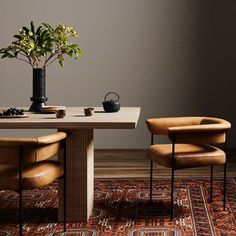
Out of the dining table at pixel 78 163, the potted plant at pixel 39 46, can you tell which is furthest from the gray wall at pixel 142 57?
the dining table at pixel 78 163

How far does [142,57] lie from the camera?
6.34 m

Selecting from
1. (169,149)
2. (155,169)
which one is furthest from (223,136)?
(155,169)

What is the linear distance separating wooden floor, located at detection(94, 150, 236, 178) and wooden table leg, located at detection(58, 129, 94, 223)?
144cm

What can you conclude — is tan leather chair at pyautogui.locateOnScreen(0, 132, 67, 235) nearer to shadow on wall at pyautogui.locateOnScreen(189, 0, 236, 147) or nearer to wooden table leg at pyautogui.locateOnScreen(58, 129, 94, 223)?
wooden table leg at pyautogui.locateOnScreen(58, 129, 94, 223)

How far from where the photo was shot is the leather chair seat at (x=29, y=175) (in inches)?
112

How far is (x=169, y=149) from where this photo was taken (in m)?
3.64

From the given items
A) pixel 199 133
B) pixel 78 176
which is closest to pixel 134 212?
pixel 78 176

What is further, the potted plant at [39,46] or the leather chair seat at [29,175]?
the potted plant at [39,46]

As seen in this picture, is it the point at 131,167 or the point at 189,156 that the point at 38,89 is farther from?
the point at 131,167

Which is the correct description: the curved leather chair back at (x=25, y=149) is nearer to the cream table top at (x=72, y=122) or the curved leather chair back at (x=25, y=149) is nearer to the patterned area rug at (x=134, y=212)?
the cream table top at (x=72, y=122)

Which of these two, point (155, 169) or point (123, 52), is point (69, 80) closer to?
point (123, 52)

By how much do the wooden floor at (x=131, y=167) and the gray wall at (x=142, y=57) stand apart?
479 mm

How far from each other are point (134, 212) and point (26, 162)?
1.13 meters

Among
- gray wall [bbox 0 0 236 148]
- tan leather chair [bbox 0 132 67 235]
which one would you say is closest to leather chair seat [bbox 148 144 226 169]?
tan leather chair [bbox 0 132 67 235]
